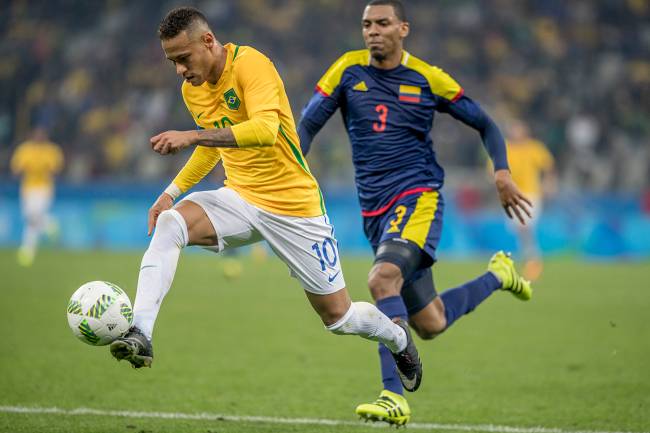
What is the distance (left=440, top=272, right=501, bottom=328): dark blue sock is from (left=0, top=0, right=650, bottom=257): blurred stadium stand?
12389 mm

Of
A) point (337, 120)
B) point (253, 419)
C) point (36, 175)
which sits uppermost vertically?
point (337, 120)

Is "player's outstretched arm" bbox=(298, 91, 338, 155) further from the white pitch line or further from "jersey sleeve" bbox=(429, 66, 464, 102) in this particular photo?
the white pitch line

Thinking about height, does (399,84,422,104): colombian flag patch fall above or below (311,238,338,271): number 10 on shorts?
above

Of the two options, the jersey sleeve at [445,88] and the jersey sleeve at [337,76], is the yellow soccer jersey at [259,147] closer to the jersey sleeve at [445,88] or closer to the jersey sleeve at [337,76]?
the jersey sleeve at [337,76]

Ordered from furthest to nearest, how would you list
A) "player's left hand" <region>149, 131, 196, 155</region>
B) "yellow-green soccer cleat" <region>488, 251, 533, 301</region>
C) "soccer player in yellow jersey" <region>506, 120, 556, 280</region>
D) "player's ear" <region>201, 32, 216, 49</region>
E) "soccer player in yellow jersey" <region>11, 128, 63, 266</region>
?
"soccer player in yellow jersey" <region>11, 128, 63, 266</region>
"soccer player in yellow jersey" <region>506, 120, 556, 280</region>
"yellow-green soccer cleat" <region>488, 251, 533, 301</region>
"player's ear" <region>201, 32, 216, 49</region>
"player's left hand" <region>149, 131, 196, 155</region>

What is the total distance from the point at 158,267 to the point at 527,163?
1357 cm

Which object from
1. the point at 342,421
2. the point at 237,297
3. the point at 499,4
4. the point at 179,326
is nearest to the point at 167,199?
the point at 342,421

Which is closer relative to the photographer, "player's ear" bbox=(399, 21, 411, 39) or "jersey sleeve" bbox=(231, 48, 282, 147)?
"jersey sleeve" bbox=(231, 48, 282, 147)

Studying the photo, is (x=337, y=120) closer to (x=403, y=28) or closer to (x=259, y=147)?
(x=403, y=28)

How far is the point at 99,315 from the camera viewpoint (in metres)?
4.40

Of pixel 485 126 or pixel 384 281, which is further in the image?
pixel 485 126

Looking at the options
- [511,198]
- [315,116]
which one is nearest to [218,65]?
[315,116]

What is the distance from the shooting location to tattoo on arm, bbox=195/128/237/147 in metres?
4.54

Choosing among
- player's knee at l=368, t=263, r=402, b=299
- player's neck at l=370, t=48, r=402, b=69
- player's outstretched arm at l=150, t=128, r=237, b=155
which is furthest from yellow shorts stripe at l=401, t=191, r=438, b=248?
player's outstretched arm at l=150, t=128, r=237, b=155
